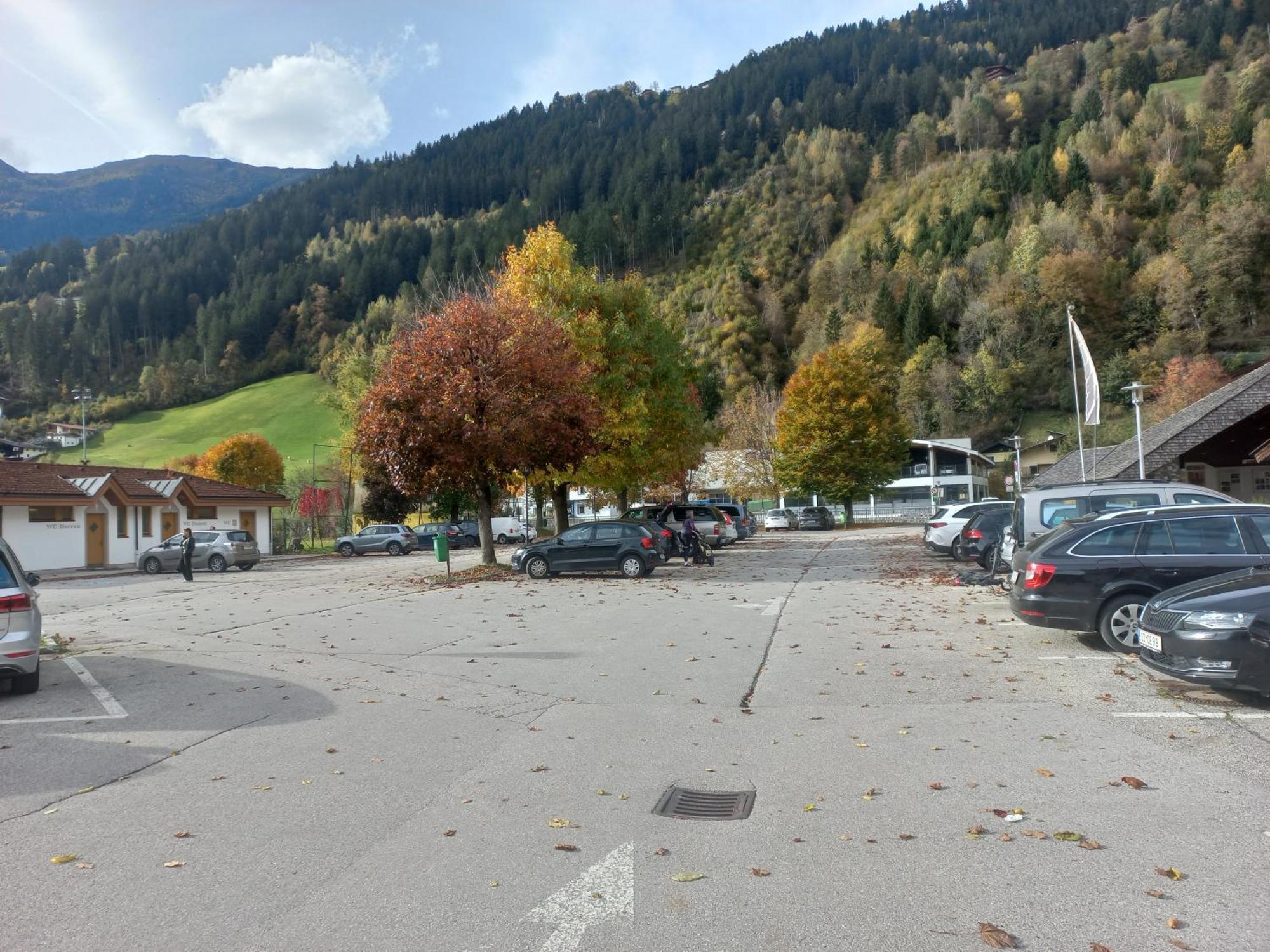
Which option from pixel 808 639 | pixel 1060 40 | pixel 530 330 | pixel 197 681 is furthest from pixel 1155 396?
pixel 1060 40

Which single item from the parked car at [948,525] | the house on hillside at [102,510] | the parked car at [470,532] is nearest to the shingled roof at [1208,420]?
the parked car at [948,525]

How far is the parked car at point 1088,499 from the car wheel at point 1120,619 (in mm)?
4138

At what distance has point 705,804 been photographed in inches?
212

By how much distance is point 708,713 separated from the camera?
786 centimetres

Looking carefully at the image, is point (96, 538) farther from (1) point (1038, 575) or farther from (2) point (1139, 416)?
(2) point (1139, 416)

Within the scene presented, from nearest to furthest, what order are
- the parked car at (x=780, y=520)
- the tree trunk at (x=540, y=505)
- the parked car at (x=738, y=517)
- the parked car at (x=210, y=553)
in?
the parked car at (x=210, y=553) → the parked car at (x=738, y=517) → the tree trunk at (x=540, y=505) → the parked car at (x=780, y=520)

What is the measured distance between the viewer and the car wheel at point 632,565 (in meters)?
23.0

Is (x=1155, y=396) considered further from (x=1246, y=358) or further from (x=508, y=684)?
(x=508, y=684)

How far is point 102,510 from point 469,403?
2363 cm

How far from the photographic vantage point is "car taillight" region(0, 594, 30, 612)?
8852mm

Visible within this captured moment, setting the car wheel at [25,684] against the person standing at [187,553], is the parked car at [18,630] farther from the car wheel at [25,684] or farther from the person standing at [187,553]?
the person standing at [187,553]

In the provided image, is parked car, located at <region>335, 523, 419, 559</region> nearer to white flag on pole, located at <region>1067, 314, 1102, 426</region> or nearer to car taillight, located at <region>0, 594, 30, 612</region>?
white flag on pole, located at <region>1067, 314, 1102, 426</region>

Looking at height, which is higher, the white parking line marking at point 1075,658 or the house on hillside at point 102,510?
the house on hillside at point 102,510

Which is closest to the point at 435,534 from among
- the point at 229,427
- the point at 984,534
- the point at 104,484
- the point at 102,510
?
the point at 102,510
